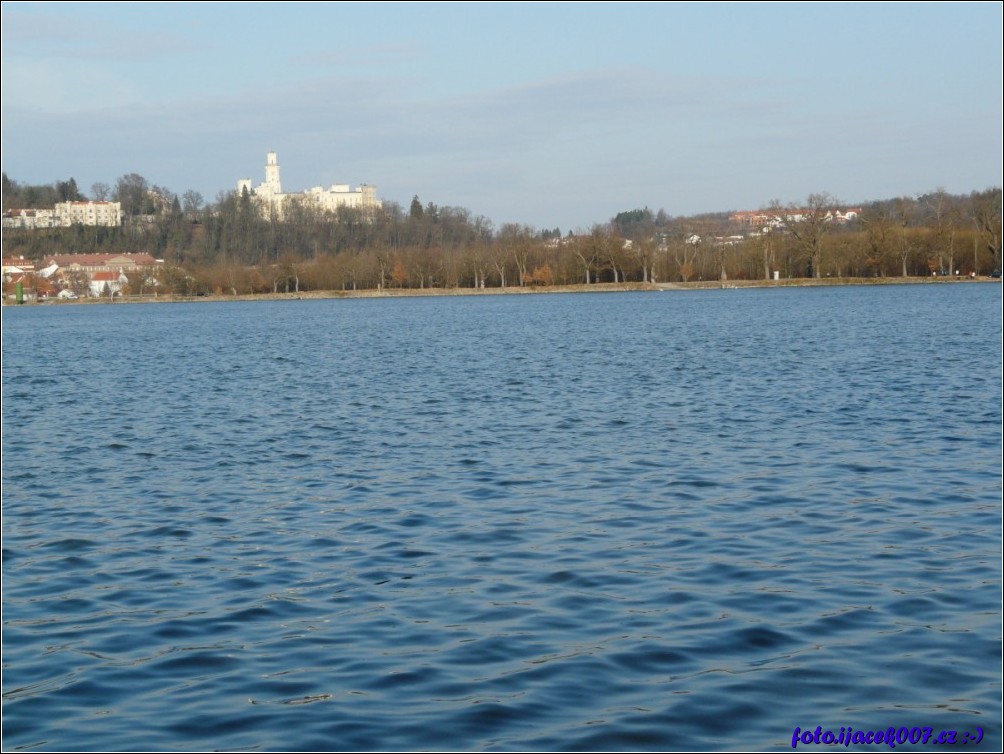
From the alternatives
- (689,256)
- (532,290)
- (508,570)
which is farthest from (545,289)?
(508,570)

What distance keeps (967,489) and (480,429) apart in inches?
397

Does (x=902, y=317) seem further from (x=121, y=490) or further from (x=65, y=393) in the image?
Result: (x=121, y=490)

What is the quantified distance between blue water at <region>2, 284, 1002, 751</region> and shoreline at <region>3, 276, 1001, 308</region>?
111m

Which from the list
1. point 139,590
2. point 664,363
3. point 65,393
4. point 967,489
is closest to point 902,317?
point 664,363

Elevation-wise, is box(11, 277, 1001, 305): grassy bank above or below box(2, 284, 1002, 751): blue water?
above

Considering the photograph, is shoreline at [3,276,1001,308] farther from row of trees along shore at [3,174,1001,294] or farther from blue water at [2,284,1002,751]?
blue water at [2,284,1002,751]

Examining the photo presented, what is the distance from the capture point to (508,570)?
12.6m

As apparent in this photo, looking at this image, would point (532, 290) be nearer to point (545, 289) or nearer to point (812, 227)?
point (545, 289)

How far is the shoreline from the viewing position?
Result: 136 meters

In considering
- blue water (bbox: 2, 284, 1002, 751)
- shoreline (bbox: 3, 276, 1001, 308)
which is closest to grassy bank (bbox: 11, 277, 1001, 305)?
shoreline (bbox: 3, 276, 1001, 308)

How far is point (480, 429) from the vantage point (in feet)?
78.1

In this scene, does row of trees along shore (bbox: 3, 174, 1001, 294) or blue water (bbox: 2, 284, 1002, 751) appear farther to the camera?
row of trees along shore (bbox: 3, 174, 1001, 294)

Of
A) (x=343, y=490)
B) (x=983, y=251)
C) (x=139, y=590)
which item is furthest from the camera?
(x=983, y=251)

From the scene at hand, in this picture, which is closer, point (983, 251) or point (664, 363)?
point (664, 363)
